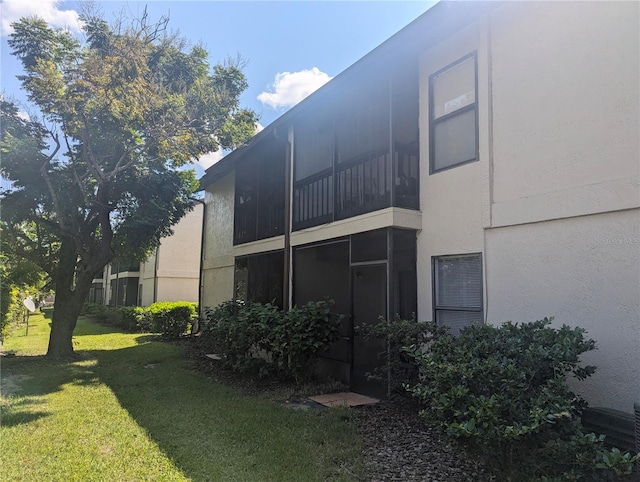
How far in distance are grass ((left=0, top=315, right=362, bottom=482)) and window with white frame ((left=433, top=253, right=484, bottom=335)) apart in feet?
6.97

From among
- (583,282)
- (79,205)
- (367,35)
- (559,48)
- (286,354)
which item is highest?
(367,35)

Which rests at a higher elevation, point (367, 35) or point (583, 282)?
point (367, 35)

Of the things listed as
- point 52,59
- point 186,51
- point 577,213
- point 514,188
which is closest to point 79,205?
point 52,59

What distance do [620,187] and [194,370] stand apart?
878cm

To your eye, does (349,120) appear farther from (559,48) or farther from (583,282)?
(583,282)

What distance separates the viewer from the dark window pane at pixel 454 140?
259 inches

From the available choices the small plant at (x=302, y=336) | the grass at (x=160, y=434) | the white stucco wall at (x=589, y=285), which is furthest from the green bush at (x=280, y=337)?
the white stucco wall at (x=589, y=285)

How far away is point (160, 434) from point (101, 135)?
7.98 metres

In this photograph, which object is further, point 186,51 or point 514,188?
point 186,51

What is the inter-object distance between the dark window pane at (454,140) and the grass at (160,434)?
4.18m

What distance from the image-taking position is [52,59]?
31.7ft

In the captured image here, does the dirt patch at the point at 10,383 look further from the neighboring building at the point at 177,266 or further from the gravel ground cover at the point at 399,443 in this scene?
the neighboring building at the point at 177,266

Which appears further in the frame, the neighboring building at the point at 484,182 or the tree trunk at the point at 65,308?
the tree trunk at the point at 65,308

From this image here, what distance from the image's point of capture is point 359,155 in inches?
330
